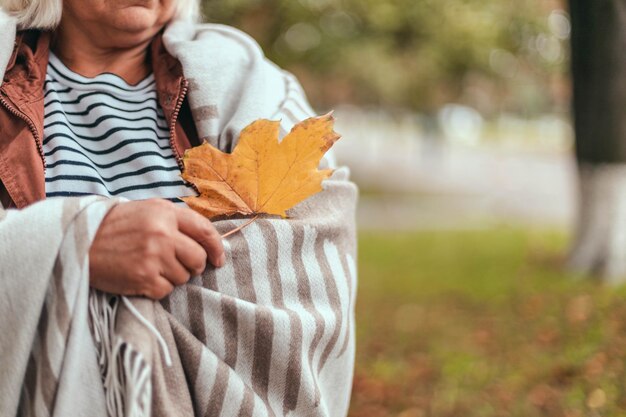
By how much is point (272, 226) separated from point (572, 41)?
4649 millimetres

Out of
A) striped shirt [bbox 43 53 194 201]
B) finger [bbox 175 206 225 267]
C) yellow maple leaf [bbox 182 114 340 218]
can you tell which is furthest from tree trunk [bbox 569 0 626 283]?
finger [bbox 175 206 225 267]

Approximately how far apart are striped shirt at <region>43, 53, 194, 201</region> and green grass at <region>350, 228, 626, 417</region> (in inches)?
94.1

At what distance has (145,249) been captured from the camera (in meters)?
1.41

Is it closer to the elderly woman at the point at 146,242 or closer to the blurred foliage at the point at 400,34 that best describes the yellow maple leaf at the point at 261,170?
the elderly woman at the point at 146,242

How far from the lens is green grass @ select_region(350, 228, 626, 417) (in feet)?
12.0

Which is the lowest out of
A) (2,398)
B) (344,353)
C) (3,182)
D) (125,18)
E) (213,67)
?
(344,353)

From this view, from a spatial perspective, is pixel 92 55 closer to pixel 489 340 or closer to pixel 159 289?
pixel 159 289

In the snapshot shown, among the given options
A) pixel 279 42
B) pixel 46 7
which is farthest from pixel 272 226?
pixel 279 42

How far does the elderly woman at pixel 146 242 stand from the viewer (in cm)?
140

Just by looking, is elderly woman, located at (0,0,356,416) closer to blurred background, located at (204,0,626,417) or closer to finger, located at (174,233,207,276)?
finger, located at (174,233,207,276)

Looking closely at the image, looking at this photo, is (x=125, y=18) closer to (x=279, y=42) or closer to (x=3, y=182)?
(x=3, y=182)

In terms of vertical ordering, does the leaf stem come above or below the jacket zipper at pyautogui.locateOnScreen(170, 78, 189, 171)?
below

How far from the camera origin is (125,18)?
5.73ft

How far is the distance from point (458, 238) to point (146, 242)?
8.07 meters
